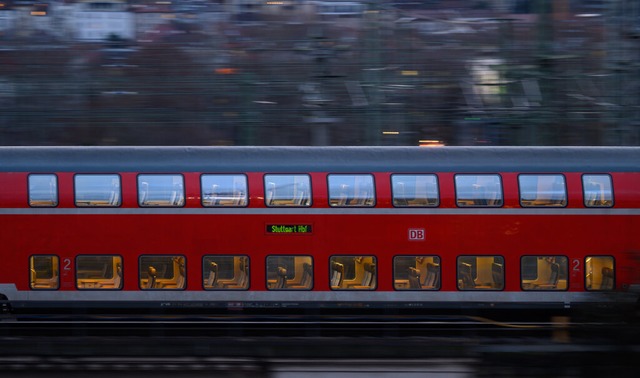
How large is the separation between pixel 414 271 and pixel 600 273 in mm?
2909

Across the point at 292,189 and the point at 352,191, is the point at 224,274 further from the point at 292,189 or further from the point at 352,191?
the point at 352,191

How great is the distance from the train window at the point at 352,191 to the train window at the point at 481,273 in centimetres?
175

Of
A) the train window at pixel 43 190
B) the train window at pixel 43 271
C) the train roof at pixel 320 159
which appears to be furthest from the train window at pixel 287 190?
the train window at pixel 43 271

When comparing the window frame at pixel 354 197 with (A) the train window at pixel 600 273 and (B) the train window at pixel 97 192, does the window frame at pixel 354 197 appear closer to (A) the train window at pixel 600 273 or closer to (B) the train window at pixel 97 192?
(B) the train window at pixel 97 192

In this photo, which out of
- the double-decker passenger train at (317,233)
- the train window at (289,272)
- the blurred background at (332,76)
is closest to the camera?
the double-decker passenger train at (317,233)

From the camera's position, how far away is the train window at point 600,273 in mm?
12844

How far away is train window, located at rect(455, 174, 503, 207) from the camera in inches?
504

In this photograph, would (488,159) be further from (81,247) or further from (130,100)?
(130,100)

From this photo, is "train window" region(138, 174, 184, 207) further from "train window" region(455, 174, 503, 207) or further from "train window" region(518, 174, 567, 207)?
"train window" region(518, 174, 567, 207)

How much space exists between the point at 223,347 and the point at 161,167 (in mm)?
5281

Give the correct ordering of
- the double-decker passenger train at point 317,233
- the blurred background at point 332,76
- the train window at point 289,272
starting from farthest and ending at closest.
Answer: the blurred background at point 332,76, the train window at point 289,272, the double-decker passenger train at point 317,233

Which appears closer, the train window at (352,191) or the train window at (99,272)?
the train window at (352,191)

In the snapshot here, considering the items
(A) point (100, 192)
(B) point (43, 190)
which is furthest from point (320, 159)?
(B) point (43, 190)

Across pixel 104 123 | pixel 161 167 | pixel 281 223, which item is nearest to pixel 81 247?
pixel 161 167
